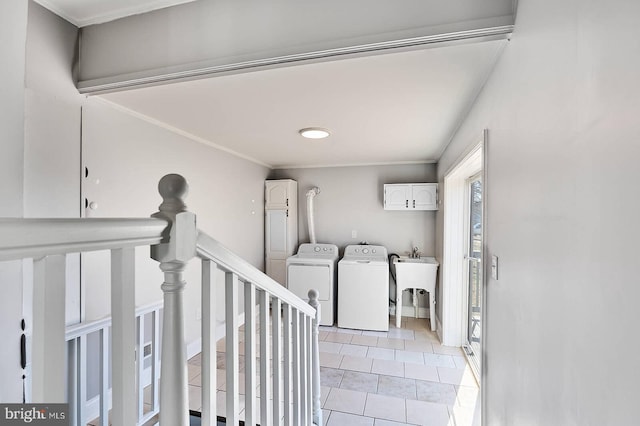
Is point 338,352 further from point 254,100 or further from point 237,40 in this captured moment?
point 237,40

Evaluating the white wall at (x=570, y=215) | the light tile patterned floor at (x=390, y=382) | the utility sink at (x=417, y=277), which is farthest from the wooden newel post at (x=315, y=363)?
the utility sink at (x=417, y=277)

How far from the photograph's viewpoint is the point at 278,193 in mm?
4531

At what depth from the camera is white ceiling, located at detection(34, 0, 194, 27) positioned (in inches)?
61.1

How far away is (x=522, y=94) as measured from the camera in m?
1.19

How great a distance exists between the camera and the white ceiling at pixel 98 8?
155cm

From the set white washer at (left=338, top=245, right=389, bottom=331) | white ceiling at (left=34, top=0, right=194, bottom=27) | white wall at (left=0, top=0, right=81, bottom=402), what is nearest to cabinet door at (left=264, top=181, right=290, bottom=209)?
white washer at (left=338, top=245, right=389, bottom=331)

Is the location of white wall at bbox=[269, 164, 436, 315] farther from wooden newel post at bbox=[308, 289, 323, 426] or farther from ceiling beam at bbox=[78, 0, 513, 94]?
ceiling beam at bbox=[78, 0, 513, 94]

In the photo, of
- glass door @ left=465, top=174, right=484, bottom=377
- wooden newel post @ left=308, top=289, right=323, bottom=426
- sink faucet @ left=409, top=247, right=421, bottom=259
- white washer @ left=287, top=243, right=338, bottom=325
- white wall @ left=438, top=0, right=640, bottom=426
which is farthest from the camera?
sink faucet @ left=409, top=247, right=421, bottom=259

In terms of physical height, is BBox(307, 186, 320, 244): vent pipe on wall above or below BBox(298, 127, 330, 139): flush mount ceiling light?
below

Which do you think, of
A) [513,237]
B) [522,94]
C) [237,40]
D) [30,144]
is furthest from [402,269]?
[30,144]

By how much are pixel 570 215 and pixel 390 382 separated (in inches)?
89.6

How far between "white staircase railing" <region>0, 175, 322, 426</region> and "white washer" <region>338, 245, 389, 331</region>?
2648 millimetres

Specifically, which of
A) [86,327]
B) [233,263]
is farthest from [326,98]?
[86,327]

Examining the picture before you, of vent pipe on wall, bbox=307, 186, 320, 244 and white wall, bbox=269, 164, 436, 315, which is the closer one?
white wall, bbox=269, 164, 436, 315
